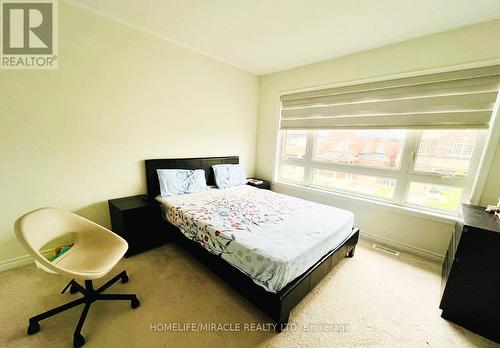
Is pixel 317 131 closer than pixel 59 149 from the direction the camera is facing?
No

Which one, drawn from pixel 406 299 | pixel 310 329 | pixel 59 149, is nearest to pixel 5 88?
pixel 59 149

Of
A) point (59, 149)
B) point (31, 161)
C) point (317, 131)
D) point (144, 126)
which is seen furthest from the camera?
point (317, 131)

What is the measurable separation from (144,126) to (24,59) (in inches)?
43.8

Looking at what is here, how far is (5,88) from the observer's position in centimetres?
173

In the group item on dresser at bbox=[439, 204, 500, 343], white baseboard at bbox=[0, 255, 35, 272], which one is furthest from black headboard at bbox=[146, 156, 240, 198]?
item on dresser at bbox=[439, 204, 500, 343]

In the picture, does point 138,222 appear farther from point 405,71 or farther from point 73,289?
point 405,71

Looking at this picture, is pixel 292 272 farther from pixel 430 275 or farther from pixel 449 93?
pixel 449 93

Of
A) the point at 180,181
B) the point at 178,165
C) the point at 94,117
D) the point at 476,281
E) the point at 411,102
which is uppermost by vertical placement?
the point at 411,102

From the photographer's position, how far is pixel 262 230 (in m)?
1.77

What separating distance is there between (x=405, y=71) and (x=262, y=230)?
8.22ft

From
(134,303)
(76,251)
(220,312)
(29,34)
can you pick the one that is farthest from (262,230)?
(29,34)

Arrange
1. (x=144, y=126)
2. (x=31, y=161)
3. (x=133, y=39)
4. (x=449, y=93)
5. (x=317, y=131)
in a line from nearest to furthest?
(x=31, y=161) → (x=449, y=93) → (x=133, y=39) → (x=144, y=126) → (x=317, y=131)

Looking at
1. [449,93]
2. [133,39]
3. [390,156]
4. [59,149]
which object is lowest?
[59,149]

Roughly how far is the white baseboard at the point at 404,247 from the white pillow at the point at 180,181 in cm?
248
